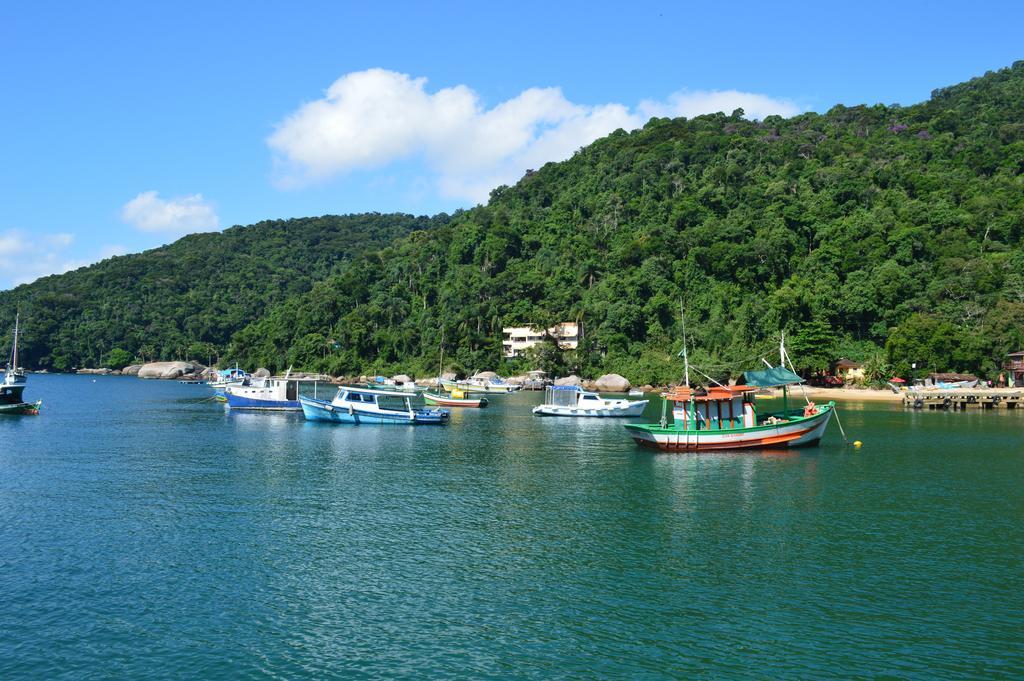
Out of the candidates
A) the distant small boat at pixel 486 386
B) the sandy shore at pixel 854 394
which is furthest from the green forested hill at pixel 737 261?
the distant small boat at pixel 486 386

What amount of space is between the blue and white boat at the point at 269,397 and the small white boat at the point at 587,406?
1044 inches

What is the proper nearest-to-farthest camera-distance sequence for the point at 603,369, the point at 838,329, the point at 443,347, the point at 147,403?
the point at 147,403
the point at 838,329
the point at 603,369
the point at 443,347

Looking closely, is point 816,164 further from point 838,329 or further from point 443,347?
point 443,347

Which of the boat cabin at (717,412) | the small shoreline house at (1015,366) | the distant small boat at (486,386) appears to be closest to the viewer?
the boat cabin at (717,412)

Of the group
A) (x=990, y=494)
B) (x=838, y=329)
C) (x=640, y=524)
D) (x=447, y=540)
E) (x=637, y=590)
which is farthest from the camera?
(x=838, y=329)

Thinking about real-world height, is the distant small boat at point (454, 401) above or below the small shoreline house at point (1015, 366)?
below

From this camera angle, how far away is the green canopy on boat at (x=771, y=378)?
5012 centimetres

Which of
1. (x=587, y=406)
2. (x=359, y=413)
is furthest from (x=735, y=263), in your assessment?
(x=359, y=413)

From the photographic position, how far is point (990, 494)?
34875 mm

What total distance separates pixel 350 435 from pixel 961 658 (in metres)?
48.1

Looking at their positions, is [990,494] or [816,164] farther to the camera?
[816,164]

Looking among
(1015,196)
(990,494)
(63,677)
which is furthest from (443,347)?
(63,677)

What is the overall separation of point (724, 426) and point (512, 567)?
2960 centimetres

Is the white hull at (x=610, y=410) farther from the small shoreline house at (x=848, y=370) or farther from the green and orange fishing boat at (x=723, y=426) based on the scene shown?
the small shoreline house at (x=848, y=370)
